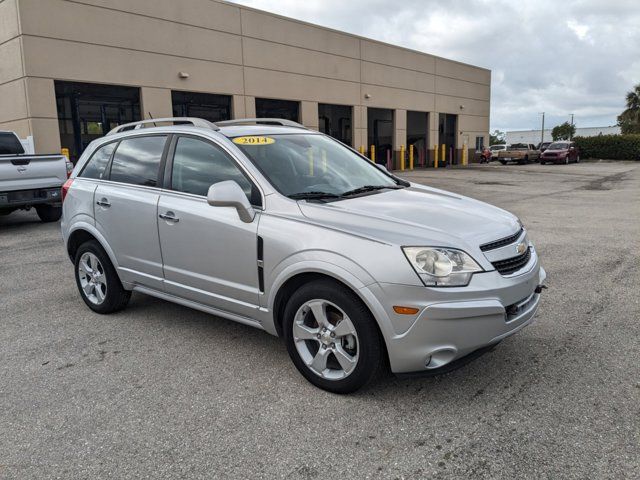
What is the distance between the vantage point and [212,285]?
13.0ft

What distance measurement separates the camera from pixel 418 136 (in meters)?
35.6

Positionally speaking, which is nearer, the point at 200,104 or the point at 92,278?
the point at 92,278

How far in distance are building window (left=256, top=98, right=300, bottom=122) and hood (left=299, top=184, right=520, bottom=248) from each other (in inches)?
821

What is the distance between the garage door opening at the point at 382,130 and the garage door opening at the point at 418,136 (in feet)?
11.2

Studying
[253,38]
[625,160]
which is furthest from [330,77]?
[625,160]

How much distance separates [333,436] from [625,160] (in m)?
49.0

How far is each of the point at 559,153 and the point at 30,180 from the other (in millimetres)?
37341

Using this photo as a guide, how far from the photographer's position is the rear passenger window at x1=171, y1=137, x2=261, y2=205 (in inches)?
154

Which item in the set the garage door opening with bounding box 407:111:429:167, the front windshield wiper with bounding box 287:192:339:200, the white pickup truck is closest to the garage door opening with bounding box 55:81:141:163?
the white pickup truck

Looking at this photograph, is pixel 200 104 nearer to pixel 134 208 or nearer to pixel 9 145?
pixel 9 145

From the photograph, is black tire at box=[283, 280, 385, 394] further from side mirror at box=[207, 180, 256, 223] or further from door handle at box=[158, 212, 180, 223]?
door handle at box=[158, 212, 180, 223]

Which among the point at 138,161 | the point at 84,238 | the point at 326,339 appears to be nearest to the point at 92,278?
the point at 84,238

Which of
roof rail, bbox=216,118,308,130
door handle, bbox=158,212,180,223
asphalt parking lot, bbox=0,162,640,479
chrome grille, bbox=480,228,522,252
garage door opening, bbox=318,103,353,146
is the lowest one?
asphalt parking lot, bbox=0,162,640,479

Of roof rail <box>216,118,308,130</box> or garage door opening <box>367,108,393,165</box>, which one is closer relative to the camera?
roof rail <box>216,118,308,130</box>
